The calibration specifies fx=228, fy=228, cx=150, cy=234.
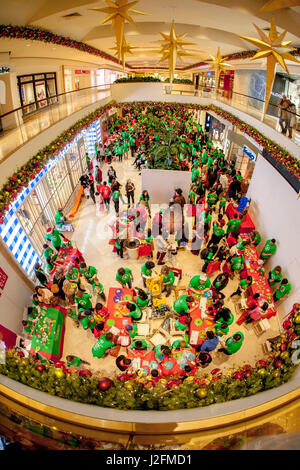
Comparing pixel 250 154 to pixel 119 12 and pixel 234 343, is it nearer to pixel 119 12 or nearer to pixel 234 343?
pixel 119 12

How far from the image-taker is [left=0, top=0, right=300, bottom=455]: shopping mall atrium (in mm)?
3729

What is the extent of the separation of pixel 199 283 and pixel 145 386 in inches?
117

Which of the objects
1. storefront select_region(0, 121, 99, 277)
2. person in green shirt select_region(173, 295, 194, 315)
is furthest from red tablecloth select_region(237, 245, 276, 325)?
storefront select_region(0, 121, 99, 277)

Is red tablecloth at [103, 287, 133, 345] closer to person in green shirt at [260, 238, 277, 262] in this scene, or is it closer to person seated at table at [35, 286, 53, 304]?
person seated at table at [35, 286, 53, 304]

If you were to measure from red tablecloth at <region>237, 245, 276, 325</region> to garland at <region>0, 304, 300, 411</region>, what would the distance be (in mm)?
2072

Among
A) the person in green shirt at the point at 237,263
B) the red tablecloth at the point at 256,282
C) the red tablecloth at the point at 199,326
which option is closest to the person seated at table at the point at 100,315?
the red tablecloth at the point at 199,326

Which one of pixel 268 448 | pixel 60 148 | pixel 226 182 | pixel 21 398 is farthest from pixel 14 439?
pixel 226 182

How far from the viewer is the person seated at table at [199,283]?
20.2ft

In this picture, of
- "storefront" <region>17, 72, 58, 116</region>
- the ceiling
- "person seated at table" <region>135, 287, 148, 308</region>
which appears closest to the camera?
"person seated at table" <region>135, 287, 148, 308</region>

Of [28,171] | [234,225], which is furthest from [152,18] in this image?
[234,225]

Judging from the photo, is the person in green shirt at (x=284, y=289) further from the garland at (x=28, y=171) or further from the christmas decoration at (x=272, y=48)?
the garland at (x=28, y=171)

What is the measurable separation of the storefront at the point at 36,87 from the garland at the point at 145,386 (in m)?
9.83
